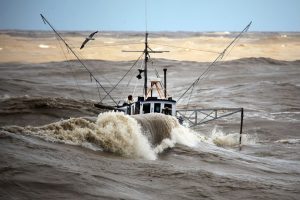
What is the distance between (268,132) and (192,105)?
11.9 metres

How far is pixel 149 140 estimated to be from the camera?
19.0m

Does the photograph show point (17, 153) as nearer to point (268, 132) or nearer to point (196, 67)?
point (268, 132)

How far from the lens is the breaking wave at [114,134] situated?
15624 mm

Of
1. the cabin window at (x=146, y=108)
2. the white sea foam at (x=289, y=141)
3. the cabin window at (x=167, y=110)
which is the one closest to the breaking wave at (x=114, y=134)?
the cabin window at (x=146, y=108)

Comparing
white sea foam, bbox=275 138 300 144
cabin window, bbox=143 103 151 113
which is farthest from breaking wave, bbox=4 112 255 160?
white sea foam, bbox=275 138 300 144

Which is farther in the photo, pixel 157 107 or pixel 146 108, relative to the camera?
pixel 157 107

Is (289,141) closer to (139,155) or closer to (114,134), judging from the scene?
(139,155)

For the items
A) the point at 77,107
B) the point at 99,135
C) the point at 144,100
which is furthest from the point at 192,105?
the point at 99,135

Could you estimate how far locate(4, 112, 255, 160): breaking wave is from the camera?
1562 cm

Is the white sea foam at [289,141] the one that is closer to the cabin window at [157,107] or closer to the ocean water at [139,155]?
the ocean water at [139,155]

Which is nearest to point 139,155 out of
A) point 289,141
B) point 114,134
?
point 114,134

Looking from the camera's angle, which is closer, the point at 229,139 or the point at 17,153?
the point at 17,153

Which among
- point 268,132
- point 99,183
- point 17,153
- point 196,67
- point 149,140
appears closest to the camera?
point 99,183

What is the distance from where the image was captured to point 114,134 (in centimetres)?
1681
